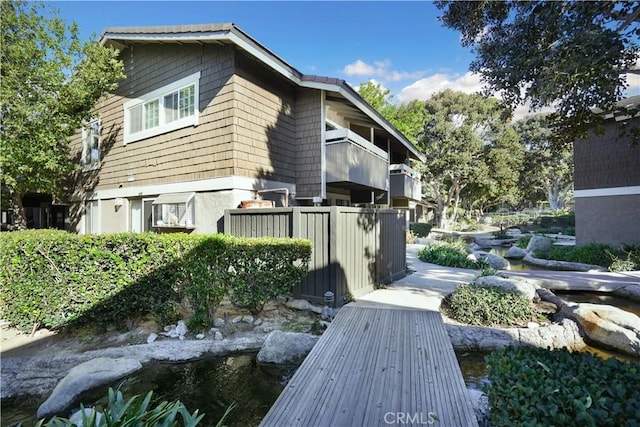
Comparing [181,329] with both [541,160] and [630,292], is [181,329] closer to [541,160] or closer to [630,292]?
[630,292]

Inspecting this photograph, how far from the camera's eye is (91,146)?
11.3 meters

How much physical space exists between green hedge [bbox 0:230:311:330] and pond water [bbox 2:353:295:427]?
0.87m

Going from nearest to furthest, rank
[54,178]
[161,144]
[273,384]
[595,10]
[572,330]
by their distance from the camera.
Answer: [273,384]
[595,10]
[572,330]
[161,144]
[54,178]

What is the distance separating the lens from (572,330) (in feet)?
15.1

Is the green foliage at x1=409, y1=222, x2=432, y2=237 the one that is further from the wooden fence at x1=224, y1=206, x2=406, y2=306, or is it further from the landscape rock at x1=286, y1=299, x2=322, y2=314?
the landscape rock at x1=286, y1=299, x2=322, y2=314

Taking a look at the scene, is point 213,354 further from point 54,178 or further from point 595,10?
point 54,178

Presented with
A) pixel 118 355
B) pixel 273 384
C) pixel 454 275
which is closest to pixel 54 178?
pixel 118 355

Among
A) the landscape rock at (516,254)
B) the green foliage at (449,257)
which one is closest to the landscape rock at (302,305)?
the green foliage at (449,257)

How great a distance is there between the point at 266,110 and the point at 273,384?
670 centimetres

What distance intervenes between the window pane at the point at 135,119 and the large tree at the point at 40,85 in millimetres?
911

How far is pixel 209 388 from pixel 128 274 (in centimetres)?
232

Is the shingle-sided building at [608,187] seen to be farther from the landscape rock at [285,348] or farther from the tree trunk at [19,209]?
the tree trunk at [19,209]

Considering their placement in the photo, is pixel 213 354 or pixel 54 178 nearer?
pixel 213 354

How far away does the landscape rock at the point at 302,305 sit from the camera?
→ 538 cm
